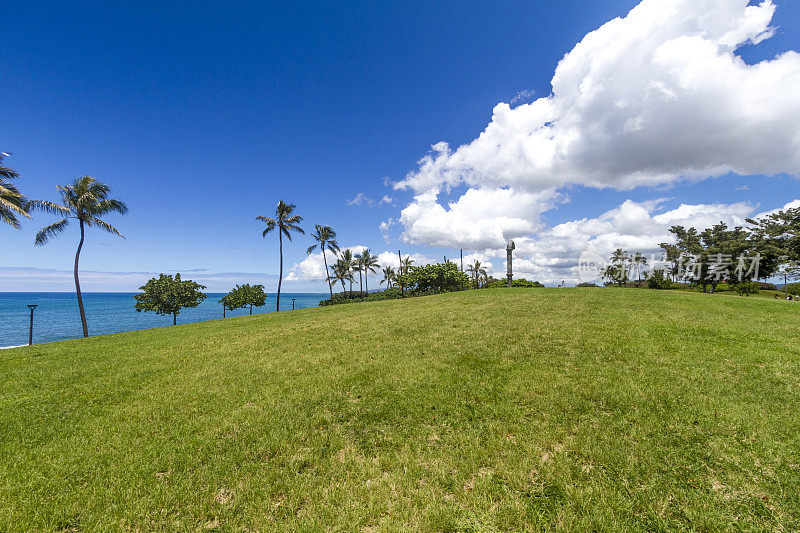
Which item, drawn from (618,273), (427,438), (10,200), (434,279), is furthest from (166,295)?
(618,273)

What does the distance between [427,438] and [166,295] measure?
43.3 m

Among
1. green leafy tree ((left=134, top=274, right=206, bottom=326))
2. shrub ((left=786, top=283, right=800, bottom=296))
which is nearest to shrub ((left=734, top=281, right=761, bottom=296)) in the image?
shrub ((left=786, top=283, right=800, bottom=296))

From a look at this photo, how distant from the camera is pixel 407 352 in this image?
10.1 meters

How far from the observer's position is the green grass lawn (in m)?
3.68

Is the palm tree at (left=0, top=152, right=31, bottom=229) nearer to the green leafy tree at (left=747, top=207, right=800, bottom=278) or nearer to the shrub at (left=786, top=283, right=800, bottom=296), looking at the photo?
the green leafy tree at (left=747, top=207, right=800, bottom=278)

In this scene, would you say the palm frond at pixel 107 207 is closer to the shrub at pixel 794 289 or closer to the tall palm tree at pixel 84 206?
the tall palm tree at pixel 84 206

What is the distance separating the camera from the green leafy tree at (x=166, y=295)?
35.2 m

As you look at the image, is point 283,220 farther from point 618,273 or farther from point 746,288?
point 618,273

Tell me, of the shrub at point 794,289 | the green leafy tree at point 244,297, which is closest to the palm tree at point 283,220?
the green leafy tree at point 244,297

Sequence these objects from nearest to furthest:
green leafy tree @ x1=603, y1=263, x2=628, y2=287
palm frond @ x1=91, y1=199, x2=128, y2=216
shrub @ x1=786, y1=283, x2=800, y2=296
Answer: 1. palm frond @ x1=91, y1=199, x2=128, y2=216
2. shrub @ x1=786, y1=283, x2=800, y2=296
3. green leafy tree @ x1=603, y1=263, x2=628, y2=287

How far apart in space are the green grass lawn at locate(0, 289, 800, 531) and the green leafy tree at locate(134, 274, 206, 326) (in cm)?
3027

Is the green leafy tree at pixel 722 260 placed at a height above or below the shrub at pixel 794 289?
above

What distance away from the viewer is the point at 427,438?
17.3ft

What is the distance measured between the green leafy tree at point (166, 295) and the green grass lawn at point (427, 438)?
30270mm
